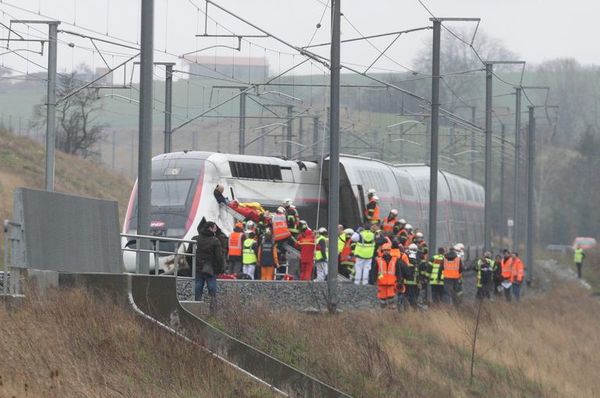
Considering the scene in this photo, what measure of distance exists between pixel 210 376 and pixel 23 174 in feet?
161

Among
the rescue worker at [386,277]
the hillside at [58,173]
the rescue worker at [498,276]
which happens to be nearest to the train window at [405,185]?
the rescue worker at [498,276]

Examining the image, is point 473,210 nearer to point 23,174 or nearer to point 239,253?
point 23,174

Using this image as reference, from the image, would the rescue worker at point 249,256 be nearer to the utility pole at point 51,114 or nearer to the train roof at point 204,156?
the train roof at point 204,156

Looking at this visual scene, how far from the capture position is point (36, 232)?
17.7 meters

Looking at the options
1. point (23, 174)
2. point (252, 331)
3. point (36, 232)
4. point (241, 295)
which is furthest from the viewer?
point (23, 174)

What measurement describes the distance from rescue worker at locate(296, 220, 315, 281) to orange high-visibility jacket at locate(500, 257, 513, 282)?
13.1 metres

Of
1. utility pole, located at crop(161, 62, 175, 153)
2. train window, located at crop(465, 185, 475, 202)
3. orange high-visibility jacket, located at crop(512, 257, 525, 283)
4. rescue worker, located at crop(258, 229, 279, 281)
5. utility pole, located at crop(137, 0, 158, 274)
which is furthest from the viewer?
train window, located at crop(465, 185, 475, 202)

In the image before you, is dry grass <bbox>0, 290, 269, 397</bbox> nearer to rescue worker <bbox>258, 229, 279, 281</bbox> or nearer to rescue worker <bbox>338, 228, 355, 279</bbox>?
rescue worker <bbox>258, 229, 279, 281</bbox>

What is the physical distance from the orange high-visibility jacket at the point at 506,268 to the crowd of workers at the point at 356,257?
814cm

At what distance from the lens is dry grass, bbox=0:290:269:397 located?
1374 cm

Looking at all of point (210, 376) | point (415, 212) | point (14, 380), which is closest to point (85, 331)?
point (210, 376)

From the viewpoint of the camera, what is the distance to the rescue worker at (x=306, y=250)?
1304 inches

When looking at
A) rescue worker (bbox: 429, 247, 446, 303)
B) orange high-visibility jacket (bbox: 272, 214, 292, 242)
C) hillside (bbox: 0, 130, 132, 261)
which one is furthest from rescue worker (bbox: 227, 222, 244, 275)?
hillside (bbox: 0, 130, 132, 261)

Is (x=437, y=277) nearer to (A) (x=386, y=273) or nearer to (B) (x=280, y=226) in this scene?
(B) (x=280, y=226)
